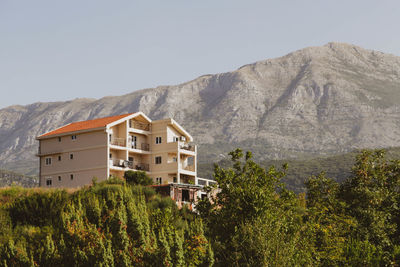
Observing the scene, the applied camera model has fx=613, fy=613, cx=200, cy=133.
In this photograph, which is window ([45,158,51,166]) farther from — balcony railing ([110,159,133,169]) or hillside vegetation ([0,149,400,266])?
hillside vegetation ([0,149,400,266])

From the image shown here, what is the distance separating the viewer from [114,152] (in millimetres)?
79562

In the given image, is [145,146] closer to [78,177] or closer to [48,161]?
[78,177]

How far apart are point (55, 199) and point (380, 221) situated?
89.2 ft

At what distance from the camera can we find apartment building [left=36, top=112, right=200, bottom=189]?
7825cm

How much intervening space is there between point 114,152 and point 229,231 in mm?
47315

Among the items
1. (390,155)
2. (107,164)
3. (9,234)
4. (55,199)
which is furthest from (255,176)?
(390,155)

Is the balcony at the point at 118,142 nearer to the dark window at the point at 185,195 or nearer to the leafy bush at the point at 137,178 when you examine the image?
the leafy bush at the point at 137,178

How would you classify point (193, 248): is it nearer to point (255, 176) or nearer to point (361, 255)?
point (255, 176)

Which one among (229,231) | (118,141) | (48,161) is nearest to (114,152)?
(118,141)

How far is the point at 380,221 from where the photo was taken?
43.4 metres

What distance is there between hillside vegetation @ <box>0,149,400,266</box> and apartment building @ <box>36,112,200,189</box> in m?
27.4

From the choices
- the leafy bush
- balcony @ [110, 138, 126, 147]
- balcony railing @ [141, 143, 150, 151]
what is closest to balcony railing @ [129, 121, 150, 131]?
balcony railing @ [141, 143, 150, 151]

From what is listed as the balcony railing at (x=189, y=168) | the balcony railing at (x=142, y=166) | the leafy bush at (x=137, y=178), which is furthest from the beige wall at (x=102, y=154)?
the leafy bush at (x=137, y=178)

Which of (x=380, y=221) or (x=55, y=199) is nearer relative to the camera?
(x=380, y=221)
